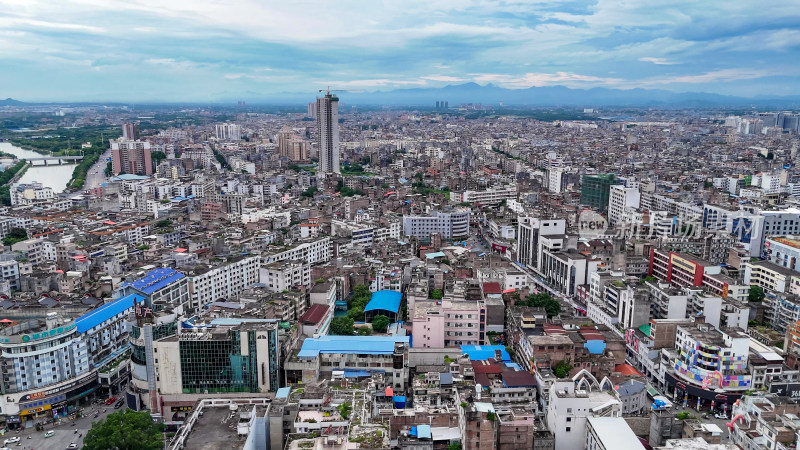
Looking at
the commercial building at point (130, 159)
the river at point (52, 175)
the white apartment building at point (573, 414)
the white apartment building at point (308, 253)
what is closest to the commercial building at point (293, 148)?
the commercial building at point (130, 159)

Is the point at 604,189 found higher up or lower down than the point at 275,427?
higher up

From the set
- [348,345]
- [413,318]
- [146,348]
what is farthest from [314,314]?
[146,348]

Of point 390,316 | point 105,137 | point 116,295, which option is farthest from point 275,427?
point 105,137

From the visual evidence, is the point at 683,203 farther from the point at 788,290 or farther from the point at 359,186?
the point at 359,186

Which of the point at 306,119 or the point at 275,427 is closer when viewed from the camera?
the point at 275,427

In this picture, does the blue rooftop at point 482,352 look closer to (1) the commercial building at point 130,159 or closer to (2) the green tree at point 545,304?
(2) the green tree at point 545,304
